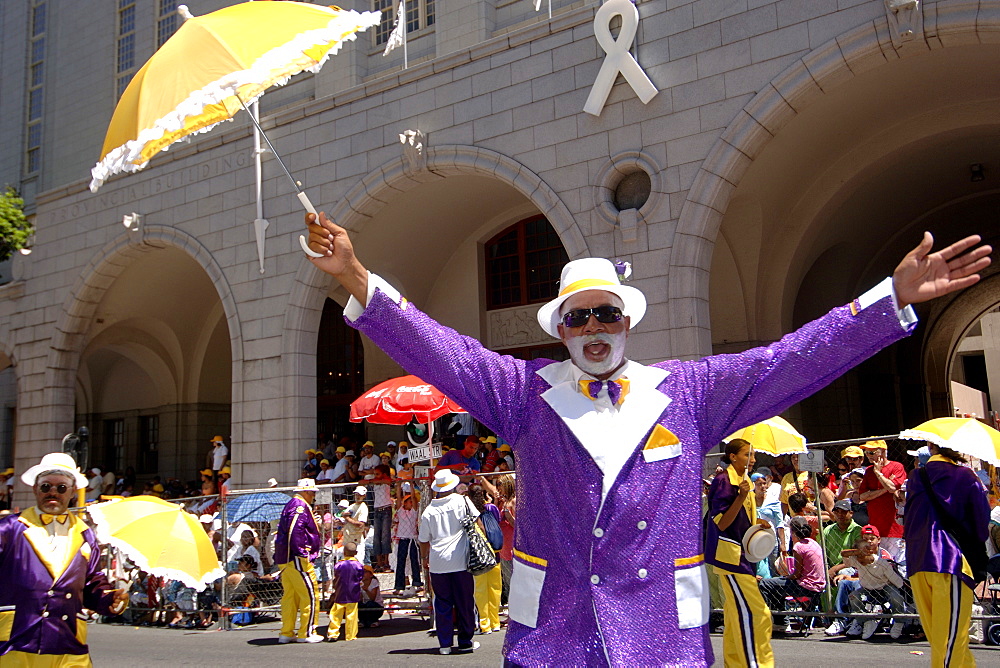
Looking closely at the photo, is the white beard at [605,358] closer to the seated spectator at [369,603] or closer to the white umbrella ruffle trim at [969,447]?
the white umbrella ruffle trim at [969,447]

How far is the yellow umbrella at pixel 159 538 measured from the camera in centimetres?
663

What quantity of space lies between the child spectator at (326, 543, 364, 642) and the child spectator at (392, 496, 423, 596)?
1.54m

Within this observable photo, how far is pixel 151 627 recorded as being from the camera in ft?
41.4

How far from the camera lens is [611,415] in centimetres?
314

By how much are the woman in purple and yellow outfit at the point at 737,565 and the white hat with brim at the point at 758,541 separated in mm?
239

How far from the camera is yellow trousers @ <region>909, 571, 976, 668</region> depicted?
6293 mm

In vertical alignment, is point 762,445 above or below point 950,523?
above

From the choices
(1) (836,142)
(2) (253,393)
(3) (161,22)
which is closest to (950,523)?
(1) (836,142)

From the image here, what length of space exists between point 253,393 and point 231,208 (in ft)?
12.0

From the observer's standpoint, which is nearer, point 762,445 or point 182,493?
point 762,445

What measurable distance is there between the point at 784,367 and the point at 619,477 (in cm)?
67

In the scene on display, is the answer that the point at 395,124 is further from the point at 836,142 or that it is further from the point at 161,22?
the point at 161,22

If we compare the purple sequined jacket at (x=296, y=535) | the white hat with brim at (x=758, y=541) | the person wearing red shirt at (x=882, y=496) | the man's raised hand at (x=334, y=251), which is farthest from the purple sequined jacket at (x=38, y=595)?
the person wearing red shirt at (x=882, y=496)

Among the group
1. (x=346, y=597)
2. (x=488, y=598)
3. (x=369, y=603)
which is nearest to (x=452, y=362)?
(x=488, y=598)
